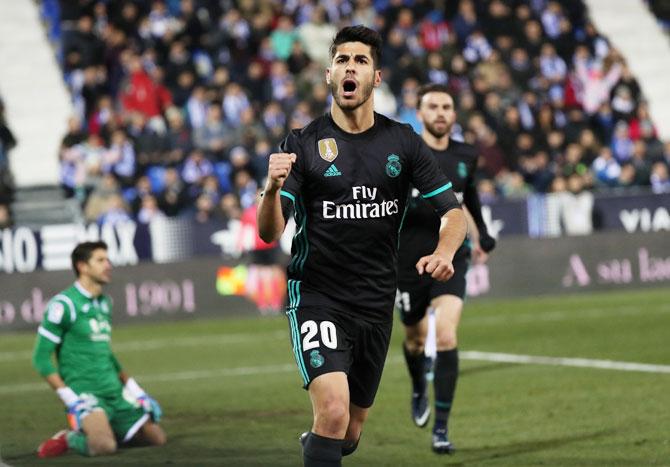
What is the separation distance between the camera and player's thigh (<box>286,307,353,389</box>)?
646 centimetres

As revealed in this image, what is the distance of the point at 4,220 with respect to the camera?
2019 centimetres

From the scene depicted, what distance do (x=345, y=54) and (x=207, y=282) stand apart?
1436 cm

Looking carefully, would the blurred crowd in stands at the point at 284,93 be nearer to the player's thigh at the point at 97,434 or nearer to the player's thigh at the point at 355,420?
the player's thigh at the point at 97,434

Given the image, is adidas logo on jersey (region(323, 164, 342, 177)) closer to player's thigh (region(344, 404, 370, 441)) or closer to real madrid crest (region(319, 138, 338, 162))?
real madrid crest (region(319, 138, 338, 162))

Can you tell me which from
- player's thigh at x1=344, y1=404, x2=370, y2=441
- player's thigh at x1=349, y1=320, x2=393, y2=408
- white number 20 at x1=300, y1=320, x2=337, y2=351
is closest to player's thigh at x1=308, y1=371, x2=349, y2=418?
white number 20 at x1=300, y1=320, x2=337, y2=351

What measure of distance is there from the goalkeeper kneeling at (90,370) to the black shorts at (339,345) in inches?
130

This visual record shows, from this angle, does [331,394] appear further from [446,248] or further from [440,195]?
[440,195]

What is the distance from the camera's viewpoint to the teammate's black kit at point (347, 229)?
21.4 feet

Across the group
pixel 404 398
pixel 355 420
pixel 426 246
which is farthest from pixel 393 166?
pixel 404 398

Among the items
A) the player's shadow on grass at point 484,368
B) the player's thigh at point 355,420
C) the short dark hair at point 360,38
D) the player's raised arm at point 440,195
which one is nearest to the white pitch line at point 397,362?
the player's shadow on grass at point 484,368

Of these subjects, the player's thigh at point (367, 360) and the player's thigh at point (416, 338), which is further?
the player's thigh at point (416, 338)

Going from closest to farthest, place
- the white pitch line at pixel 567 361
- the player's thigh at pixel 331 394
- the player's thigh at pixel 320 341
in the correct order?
the player's thigh at pixel 331 394, the player's thigh at pixel 320 341, the white pitch line at pixel 567 361

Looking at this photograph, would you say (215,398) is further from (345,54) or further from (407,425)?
(345,54)

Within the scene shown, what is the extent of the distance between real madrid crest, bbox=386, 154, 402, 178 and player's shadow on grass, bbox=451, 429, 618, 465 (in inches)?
105
